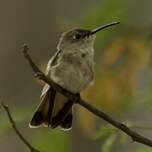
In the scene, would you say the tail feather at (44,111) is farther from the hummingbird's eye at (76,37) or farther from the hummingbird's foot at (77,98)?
the hummingbird's eye at (76,37)

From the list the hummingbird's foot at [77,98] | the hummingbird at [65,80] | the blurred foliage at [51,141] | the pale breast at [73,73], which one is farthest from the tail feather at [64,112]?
the blurred foliage at [51,141]

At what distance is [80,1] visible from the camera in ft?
21.7

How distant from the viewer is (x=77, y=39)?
341 centimetres

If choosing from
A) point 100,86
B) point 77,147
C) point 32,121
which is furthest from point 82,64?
point 77,147

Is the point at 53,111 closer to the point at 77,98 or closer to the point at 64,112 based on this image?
the point at 64,112

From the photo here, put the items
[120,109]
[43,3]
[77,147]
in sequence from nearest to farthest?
1. [120,109]
2. [77,147]
3. [43,3]

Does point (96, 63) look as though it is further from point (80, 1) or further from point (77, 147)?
point (80, 1)

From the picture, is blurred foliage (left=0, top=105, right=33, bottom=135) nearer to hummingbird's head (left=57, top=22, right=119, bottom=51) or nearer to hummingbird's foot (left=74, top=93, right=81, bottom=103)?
hummingbird's foot (left=74, top=93, right=81, bottom=103)

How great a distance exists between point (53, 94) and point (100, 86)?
0.24 m

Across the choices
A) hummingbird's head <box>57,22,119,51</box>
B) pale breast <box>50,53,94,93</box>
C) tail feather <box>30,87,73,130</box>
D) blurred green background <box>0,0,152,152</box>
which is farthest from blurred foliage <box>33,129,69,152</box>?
hummingbird's head <box>57,22,119,51</box>

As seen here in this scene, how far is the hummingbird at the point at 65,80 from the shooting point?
2994 millimetres

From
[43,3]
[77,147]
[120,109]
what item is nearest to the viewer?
[120,109]

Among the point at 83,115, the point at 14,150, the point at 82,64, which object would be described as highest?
the point at 82,64

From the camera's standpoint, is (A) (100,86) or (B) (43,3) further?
(B) (43,3)
